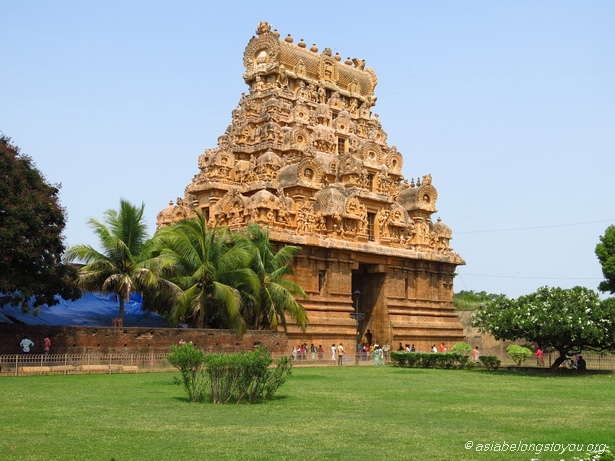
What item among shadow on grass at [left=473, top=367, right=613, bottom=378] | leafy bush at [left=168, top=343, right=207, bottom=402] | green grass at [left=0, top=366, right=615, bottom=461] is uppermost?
leafy bush at [left=168, top=343, right=207, bottom=402]

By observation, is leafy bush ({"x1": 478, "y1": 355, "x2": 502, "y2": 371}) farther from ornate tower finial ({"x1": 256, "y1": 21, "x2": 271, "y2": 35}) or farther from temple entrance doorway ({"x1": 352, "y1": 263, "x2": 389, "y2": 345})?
ornate tower finial ({"x1": 256, "y1": 21, "x2": 271, "y2": 35})

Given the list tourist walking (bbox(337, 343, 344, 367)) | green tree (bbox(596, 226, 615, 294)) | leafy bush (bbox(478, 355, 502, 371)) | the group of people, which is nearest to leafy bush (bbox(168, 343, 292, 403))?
the group of people

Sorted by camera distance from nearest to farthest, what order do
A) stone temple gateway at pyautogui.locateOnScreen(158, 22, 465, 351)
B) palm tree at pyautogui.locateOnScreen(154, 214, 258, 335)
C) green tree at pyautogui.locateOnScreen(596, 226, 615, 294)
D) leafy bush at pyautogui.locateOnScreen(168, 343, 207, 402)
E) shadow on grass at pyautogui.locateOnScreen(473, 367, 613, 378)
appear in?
leafy bush at pyautogui.locateOnScreen(168, 343, 207, 402)
shadow on grass at pyautogui.locateOnScreen(473, 367, 613, 378)
palm tree at pyautogui.locateOnScreen(154, 214, 258, 335)
stone temple gateway at pyautogui.locateOnScreen(158, 22, 465, 351)
green tree at pyautogui.locateOnScreen(596, 226, 615, 294)

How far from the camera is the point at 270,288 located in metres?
31.7

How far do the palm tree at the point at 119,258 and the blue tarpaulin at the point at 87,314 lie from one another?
5.93 feet

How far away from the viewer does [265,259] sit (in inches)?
1281

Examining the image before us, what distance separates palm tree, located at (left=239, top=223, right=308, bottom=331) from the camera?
104 ft

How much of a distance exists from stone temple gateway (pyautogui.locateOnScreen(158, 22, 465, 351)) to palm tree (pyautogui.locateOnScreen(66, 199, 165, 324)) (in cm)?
739

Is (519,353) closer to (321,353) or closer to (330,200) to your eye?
(321,353)

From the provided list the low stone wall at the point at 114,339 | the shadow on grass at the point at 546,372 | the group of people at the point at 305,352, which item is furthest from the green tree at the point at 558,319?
the low stone wall at the point at 114,339

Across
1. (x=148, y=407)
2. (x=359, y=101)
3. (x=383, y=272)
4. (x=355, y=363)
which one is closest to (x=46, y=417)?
(x=148, y=407)

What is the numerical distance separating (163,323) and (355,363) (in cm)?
894

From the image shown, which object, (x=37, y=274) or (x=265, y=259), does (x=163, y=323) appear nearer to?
(x=265, y=259)

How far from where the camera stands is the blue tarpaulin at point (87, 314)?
96.0 feet
